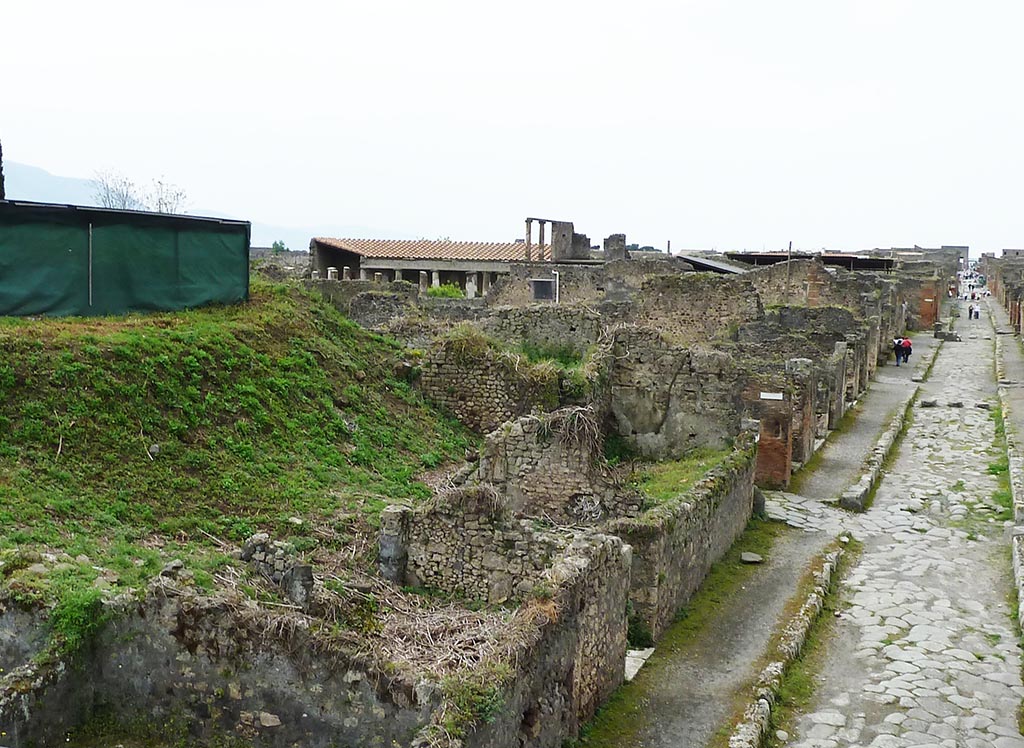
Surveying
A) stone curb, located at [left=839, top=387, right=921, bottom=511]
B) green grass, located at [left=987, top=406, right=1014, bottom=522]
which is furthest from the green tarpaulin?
green grass, located at [left=987, top=406, right=1014, bottom=522]

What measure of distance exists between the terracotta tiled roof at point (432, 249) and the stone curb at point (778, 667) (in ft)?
100

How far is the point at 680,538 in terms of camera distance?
396 inches

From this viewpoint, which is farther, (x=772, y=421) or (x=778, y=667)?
(x=772, y=421)

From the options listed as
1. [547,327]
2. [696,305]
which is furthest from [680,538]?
[696,305]

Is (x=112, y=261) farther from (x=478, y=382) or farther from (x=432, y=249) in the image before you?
(x=432, y=249)

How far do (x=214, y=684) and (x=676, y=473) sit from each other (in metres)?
8.00

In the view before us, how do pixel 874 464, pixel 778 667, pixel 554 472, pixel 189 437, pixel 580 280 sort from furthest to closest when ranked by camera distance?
pixel 580 280 < pixel 874 464 < pixel 189 437 < pixel 554 472 < pixel 778 667

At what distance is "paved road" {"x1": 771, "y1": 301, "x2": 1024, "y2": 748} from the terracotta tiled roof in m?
25.5

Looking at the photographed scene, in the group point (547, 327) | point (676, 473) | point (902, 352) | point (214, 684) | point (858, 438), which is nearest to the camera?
point (214, 684)

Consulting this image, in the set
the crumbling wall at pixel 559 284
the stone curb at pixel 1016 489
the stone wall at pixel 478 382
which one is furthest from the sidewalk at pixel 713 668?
the crumbling wall at pixel 559 284

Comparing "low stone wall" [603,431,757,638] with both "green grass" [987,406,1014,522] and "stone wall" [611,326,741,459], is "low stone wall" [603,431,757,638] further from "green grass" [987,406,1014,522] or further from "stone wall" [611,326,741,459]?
"green grass" [987,406,1014,522]

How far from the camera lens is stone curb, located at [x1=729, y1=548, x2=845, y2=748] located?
7.73m

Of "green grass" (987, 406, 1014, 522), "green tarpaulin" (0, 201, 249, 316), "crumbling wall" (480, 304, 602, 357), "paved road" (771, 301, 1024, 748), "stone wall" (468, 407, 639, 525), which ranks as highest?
"green tarpaulin" (0, 201, 249, 316)

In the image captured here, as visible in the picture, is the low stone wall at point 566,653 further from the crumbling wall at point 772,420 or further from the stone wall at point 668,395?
the crumbling wall at point 772,420
